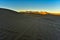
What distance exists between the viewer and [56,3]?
2.29 metres

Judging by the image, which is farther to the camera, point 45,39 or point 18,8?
point 18,8

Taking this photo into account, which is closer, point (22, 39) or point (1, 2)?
point (22, 39)

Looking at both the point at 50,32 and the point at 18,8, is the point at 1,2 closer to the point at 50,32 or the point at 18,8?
the point at 18,8

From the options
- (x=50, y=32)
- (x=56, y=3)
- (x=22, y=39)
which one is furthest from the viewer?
(x=56, y=3)

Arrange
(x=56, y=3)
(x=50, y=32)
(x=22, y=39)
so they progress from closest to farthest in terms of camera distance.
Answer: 1. (x=22, y=39)
2. (x=50, y=32)
3. (x=56, y=3)

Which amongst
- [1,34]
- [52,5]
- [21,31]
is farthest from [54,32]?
[52,5]

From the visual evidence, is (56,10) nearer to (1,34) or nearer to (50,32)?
(50,32)

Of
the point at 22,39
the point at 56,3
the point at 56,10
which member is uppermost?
the point at 56,3

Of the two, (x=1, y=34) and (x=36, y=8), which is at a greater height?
(x=36, y=8)

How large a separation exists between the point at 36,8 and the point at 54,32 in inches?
54.9

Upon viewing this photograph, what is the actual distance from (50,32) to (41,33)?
85 mm

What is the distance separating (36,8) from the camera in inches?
92.7

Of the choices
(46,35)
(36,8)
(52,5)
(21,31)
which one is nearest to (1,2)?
(36,8)

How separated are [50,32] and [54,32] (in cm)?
4
